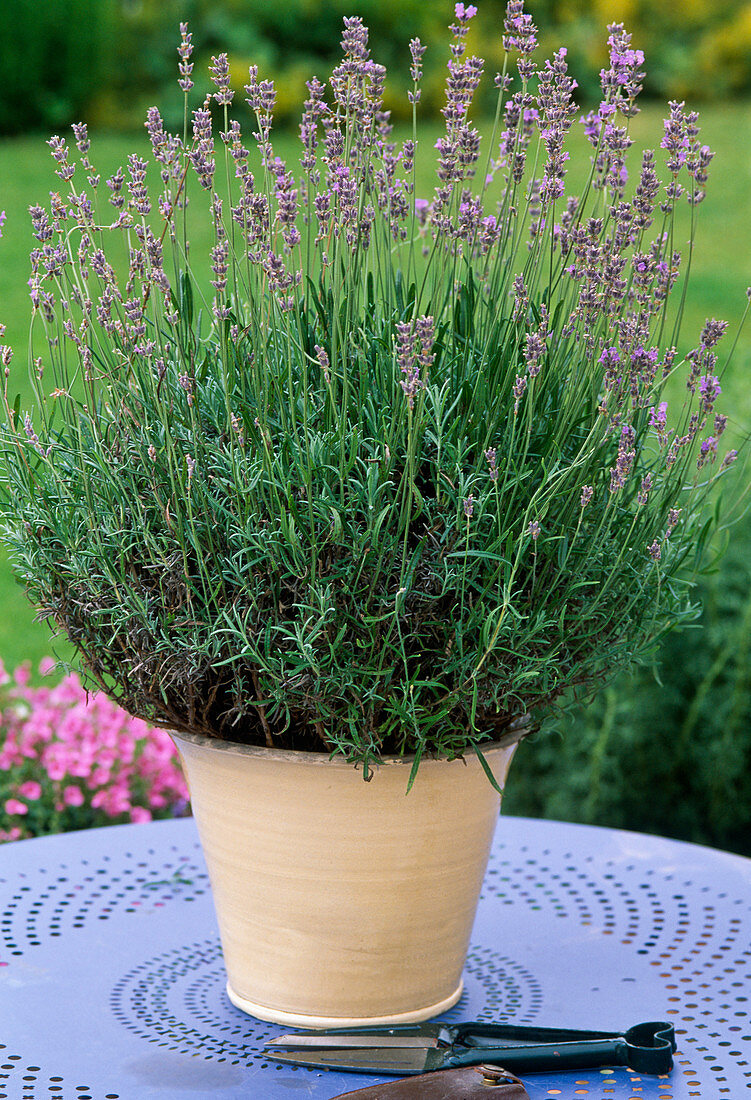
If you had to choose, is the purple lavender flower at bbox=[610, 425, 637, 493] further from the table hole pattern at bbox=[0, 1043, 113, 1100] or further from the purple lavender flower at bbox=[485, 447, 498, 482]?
the table hole pattern at bbox=[0, 1043, 113, 1100]

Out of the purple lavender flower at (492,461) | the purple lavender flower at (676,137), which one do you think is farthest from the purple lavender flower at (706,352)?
the purple lavender flower at (492,461)

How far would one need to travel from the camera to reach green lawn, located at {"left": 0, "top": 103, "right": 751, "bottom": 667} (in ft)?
14.5

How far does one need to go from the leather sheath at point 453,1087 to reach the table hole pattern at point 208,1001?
0.16 metres

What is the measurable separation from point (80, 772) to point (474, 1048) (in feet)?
5.52

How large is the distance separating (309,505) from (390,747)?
281 millimetres

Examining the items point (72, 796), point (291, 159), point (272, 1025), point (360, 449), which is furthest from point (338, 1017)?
point (291, 159)

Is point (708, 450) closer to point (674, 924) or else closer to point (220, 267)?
point (220, 267)

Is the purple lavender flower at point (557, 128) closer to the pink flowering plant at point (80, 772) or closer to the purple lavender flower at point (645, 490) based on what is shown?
the purple lavender flower at point (645, 490)

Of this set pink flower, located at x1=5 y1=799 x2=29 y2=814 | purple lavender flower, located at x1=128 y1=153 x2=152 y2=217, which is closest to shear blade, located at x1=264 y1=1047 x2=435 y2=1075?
purple lavender flower, located at x1=128 y1=153 x2=152 y2=217

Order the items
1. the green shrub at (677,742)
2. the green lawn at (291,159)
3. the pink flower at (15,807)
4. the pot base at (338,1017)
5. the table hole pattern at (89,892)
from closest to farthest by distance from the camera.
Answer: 1. the pot base at (338,1017)
2. the table hole pattern at (89,892)
3. the pink flower at (15,807)
4. the green shrub at (677,742)
5. the green lawn at (291,159)

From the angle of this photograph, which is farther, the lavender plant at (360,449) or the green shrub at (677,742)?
the green shrub at (677,742)

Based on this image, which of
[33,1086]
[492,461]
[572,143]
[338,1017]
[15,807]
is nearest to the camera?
[492,461]

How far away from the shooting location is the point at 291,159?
18.2 feet

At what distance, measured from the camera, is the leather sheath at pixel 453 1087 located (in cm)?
101
